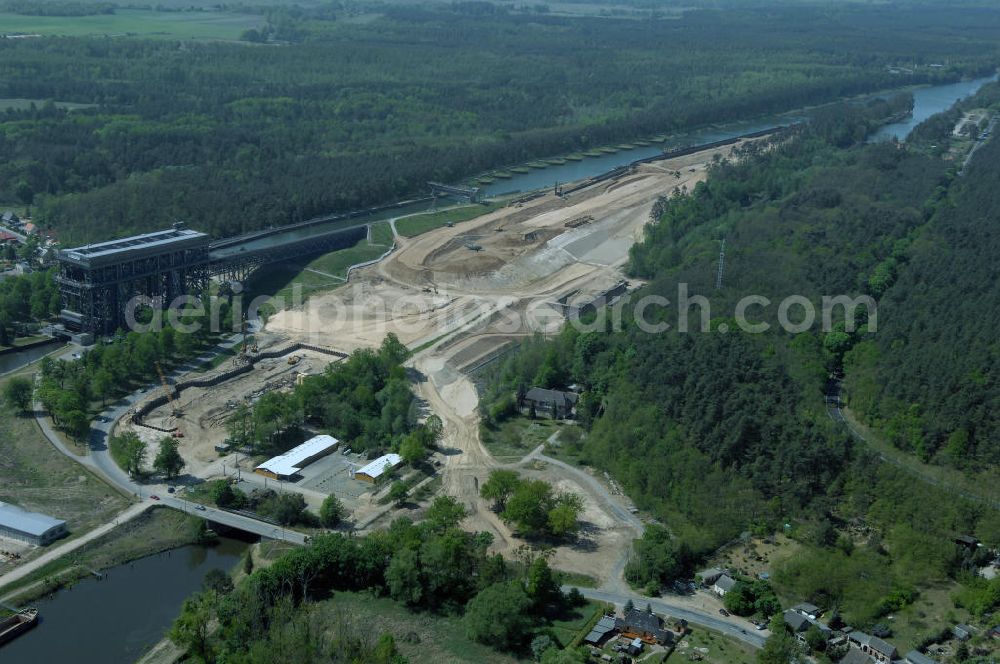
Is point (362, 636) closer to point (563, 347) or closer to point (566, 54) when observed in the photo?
point (563, 347)

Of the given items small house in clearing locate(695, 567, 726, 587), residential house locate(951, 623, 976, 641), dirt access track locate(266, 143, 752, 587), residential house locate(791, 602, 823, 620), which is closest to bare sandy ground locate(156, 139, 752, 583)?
dirt access track locate(266, 143, 752, 587)

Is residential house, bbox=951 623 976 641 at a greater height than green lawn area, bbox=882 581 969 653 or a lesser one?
greater

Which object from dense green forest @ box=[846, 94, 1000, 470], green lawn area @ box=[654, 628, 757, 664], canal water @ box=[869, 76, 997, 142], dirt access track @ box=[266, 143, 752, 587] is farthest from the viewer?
canal water @ box=[869, 76, 997, 142]

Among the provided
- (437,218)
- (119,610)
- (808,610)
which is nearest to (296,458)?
(119,610)

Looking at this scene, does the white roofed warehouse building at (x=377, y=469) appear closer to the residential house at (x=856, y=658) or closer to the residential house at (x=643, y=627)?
the residential house at (x=643, y=627)

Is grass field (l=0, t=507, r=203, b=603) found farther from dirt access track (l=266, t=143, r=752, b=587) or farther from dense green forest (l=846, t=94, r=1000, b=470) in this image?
dense green forest (l=846, t=94, r=1000, b=470)

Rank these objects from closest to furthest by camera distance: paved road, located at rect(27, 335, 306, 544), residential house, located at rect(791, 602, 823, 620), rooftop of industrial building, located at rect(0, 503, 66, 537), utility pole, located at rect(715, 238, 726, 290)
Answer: residential house, located at rect(791, 602, 823, 620) < rooftop of industrial building, located at rect(0, 503, 66, 537) < paved road, located at rect(27, 335, 306, 544) < utility pole, located at rect(715, 238, 726, 290)

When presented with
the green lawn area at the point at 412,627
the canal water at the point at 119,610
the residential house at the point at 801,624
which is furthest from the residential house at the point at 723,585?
the canal water at the point at 119,610

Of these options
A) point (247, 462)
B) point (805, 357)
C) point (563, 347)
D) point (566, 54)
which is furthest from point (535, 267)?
point (566, 54)
